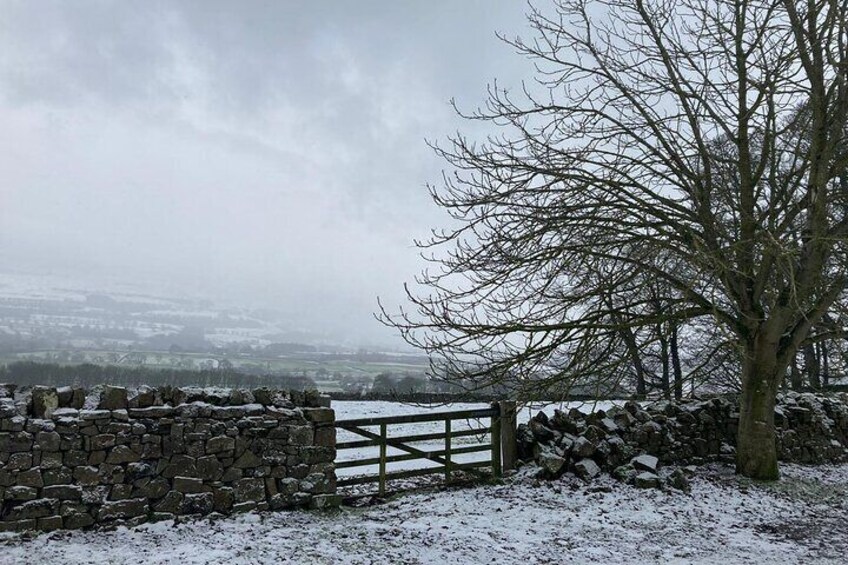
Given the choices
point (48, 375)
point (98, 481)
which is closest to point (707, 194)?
point (98, 481)

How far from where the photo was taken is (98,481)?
5820 mm

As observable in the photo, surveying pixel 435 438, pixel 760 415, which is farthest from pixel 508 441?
pixel 760 415

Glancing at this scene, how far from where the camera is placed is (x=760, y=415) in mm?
8438

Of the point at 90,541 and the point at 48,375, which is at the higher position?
Answer: the point at 48,375

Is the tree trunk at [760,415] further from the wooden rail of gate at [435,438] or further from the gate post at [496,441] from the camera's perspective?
the gate post at [496,441]

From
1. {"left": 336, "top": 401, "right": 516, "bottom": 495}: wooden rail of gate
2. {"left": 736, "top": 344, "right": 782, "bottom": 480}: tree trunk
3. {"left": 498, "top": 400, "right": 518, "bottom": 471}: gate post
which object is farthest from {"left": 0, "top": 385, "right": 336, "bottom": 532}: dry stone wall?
{"left": 736, "top": 344, "right": 782, "bottom": 480}: tree trunk

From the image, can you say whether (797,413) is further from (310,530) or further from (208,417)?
(208,417)

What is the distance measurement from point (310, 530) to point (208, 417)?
1.79 metres

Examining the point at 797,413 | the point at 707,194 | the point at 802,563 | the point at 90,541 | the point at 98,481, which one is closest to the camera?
the point at 802,563

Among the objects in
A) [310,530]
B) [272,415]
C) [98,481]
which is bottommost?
[310,530]

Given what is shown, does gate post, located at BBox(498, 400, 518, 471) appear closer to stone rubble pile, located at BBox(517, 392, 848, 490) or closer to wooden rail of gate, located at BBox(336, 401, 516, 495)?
wooden rail of gate, located at BBox(336, 401, 516, 495)

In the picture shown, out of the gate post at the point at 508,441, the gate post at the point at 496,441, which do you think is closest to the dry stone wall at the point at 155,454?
the gate post at the point at 496,441

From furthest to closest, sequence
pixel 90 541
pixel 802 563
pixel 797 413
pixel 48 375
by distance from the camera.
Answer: pixel 797 413 → pixel 48 375 → pixel 90 541 → pixel 802 563

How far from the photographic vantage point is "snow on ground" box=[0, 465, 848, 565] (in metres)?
5.05
